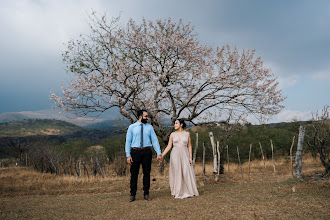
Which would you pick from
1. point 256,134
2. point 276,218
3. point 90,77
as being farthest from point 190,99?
point 256,134

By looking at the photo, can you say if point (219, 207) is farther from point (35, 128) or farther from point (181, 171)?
point (35, 128)

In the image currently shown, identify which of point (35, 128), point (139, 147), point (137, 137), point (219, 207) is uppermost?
point (35, 128)

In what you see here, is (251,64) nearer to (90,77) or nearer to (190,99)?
(190,99)

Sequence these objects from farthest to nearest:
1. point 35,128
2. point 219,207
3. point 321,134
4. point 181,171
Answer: point 35,128, point 321,134, point 181,171, point 219,207

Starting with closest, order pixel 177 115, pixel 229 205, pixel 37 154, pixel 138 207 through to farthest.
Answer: pixel 229 205 < pixel 138 207 < pixel 177 115 < pixel 37 154

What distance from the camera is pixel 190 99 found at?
12.3 m

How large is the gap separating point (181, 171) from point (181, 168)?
73 mm

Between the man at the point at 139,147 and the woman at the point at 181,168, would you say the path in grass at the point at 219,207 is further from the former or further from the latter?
the man at the point at 139,147

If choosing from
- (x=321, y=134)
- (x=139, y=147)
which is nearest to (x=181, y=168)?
(x=139, y=147)

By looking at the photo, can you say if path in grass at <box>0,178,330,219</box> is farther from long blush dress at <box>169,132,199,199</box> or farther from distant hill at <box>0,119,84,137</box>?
distant hill at <box>0,119,84,137</box>

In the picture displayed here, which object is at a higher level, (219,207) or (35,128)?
(35,128)

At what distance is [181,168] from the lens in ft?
21.1

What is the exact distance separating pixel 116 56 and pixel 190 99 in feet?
14.2

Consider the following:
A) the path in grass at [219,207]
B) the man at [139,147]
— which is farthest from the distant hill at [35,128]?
the man at [139,147]
